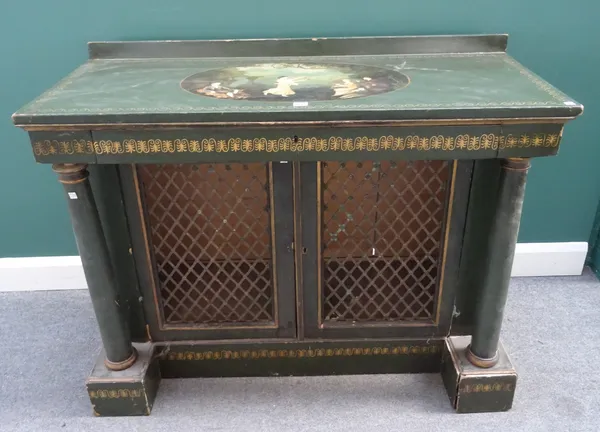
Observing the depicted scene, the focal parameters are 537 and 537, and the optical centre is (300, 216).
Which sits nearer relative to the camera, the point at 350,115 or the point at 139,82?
the point at 350,115

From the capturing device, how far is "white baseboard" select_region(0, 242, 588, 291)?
2.56m

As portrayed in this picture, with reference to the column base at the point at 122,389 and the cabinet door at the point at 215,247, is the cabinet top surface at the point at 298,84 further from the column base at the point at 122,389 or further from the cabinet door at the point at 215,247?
the column base at the point at 122,389

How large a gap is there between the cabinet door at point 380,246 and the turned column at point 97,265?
65 centimetres

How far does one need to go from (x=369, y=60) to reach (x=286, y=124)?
2.25 feet

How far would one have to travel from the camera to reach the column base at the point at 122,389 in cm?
189

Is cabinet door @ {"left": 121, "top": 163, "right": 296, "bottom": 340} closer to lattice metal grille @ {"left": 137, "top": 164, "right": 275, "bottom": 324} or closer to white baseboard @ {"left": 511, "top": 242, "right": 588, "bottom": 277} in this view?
lattice metal grille @ {"left": 137, "top": 164, "right": 275, "bottom": 324}

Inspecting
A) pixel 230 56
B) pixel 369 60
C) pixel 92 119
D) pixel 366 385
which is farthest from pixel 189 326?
pixel 369 60

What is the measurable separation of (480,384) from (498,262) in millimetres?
464

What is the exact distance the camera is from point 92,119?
1462 millimetres

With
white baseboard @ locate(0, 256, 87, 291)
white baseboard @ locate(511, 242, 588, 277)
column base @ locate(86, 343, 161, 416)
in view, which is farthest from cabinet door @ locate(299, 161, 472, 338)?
white baseboard @ locate(0, 256, 87, 291)

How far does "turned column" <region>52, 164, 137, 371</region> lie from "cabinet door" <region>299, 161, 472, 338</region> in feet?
2.13

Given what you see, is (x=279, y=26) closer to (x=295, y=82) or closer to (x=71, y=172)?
(x=295, y=82)

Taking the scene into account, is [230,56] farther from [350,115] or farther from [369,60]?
[350,115]

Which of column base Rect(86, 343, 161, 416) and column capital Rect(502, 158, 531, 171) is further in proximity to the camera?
column base Rect(86, 343, 161, 416)
